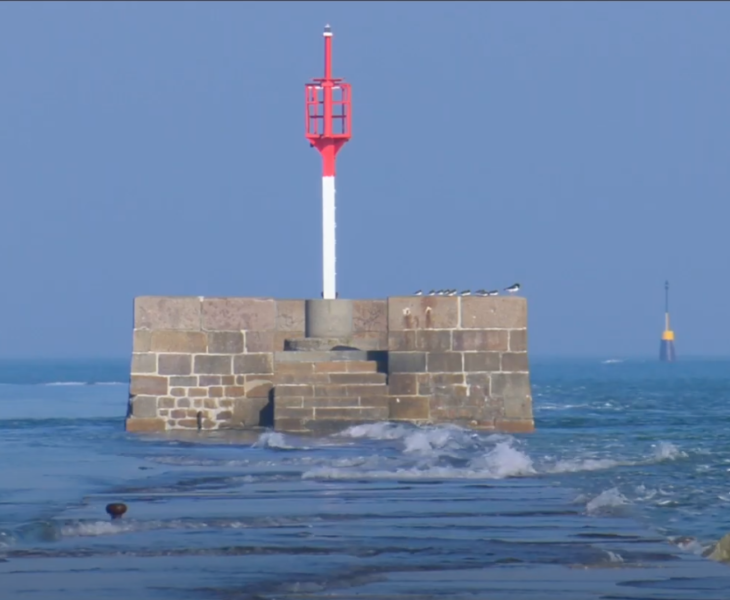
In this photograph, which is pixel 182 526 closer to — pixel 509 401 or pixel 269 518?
pixel 269 518

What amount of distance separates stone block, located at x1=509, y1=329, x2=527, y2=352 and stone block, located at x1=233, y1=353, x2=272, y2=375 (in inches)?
113

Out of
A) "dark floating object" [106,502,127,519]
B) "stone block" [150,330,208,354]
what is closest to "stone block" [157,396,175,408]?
"stone block" [150,330,208,354]

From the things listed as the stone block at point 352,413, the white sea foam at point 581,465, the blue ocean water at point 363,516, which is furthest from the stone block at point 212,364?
the white sea foam at point 581,465

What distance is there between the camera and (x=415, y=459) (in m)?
12.6

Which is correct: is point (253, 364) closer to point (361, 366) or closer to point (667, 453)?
point (361, 366)

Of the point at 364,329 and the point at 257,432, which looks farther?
the point at 364,329

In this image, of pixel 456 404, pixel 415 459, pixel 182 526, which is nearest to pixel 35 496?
pixel 182 526

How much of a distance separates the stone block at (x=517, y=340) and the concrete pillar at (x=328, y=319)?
6.62ft

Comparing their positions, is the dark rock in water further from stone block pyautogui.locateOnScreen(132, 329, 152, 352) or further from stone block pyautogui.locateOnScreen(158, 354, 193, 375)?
stone block pyautogui.locateOnScreen(132, 329, 152, 352)

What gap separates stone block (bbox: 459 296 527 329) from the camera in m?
16.7

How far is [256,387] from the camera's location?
16.9 metres

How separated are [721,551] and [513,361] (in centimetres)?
961

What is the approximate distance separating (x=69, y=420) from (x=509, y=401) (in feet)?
23.9

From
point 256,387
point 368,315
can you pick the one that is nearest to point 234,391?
point 256,387
